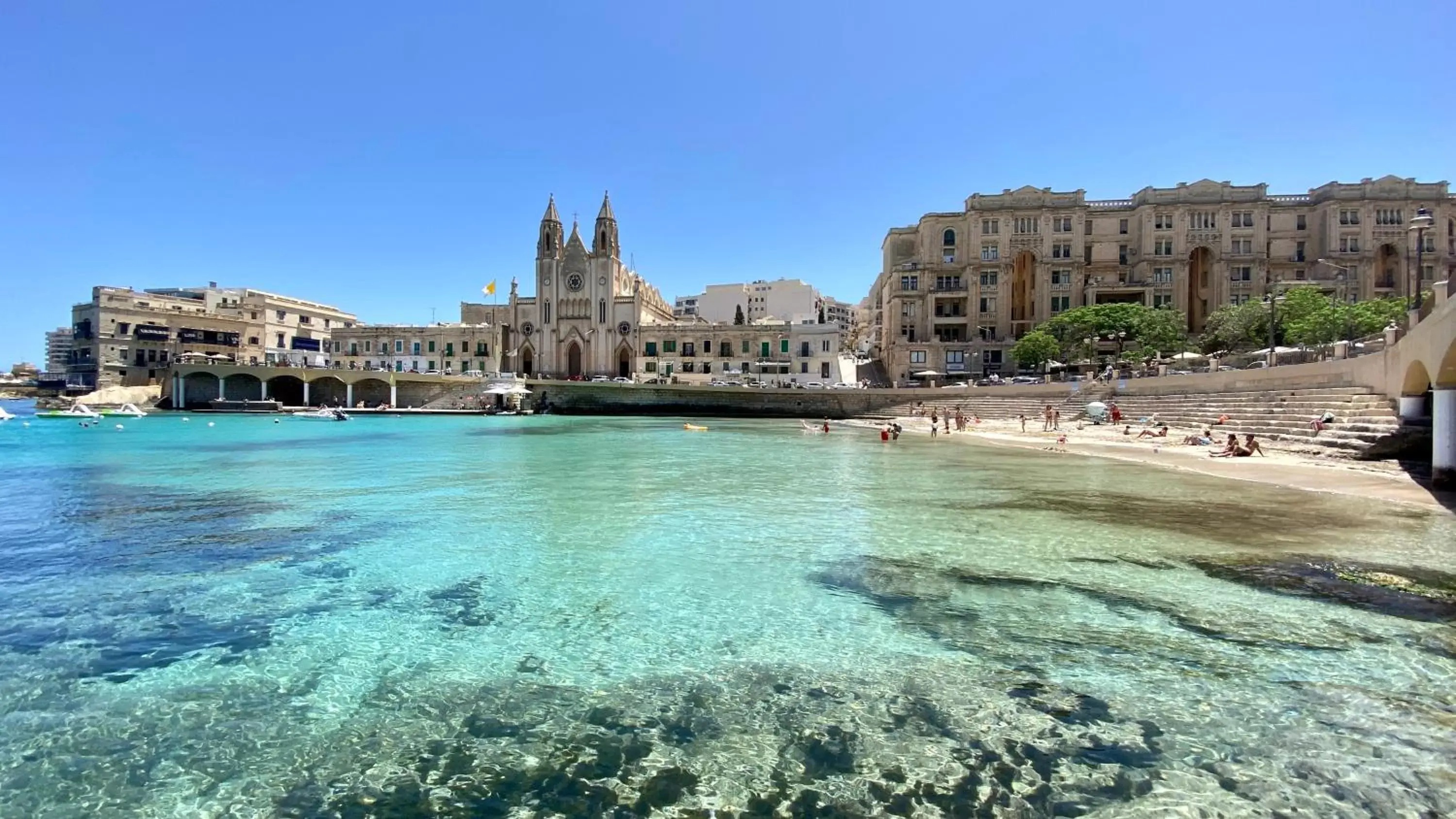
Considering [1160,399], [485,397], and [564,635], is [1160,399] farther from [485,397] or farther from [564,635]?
[485,397]

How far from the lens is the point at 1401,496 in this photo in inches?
621

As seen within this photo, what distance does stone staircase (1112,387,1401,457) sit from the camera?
21.0 m

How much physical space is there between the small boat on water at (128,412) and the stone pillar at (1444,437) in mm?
84208

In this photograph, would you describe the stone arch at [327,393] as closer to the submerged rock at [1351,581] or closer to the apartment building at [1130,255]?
the apartment building at [1130,255]

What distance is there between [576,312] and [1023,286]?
53.7 m

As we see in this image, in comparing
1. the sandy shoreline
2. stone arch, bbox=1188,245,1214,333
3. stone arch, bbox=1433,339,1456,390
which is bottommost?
the sandy shoreline

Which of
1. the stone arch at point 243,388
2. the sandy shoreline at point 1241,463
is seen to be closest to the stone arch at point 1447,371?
the sandy shoreline at point 1241,463

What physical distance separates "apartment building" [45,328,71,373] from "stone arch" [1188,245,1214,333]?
165 m

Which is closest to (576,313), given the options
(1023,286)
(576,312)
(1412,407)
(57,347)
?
→ (576,312)

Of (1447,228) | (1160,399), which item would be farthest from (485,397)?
(1447,228)

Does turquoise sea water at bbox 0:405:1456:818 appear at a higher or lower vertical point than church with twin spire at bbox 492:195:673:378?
lower

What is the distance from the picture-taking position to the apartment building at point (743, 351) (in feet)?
269

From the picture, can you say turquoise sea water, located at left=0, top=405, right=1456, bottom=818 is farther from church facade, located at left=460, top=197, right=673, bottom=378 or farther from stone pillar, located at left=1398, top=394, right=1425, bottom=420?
church facade, located at left=460, top=197, right=673, bottom=378

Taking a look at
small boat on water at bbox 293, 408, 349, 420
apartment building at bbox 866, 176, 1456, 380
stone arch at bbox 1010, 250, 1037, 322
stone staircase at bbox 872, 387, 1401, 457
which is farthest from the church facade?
stone staircase at bbox 872, 387, 1401, 457
